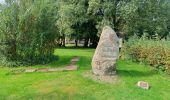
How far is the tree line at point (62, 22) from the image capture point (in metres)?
13.9

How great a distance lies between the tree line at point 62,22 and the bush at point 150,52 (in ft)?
13.8

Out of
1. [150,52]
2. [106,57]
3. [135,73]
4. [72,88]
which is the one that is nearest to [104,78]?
[106,57]

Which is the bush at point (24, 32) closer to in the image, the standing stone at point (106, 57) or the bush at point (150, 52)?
the standing stone at point (106, 57)

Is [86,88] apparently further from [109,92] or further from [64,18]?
[64,18]

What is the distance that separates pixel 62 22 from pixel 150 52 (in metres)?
14.0

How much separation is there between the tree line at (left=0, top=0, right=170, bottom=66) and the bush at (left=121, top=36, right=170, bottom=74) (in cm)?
420

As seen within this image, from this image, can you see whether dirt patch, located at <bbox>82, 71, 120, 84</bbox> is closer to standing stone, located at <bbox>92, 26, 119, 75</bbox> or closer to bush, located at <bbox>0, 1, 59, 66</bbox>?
standing stone, located at <bbox>92, 26, 119, 75</bbox>

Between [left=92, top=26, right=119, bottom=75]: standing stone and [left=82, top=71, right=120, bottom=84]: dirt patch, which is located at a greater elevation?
[left=92, top=26, right=119, bottom=75]: standing stone

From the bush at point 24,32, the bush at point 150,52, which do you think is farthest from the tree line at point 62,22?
the bush at point 150,52

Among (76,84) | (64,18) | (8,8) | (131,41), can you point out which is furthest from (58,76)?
(64,18)

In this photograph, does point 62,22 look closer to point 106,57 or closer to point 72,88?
point 106,57

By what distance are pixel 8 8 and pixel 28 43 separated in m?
1.90

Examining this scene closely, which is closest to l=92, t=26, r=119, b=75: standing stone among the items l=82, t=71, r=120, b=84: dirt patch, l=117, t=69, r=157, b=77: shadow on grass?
l=82, t=71, r=120, b=84: dirt patch

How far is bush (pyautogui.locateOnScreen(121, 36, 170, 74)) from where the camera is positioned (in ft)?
40.2
